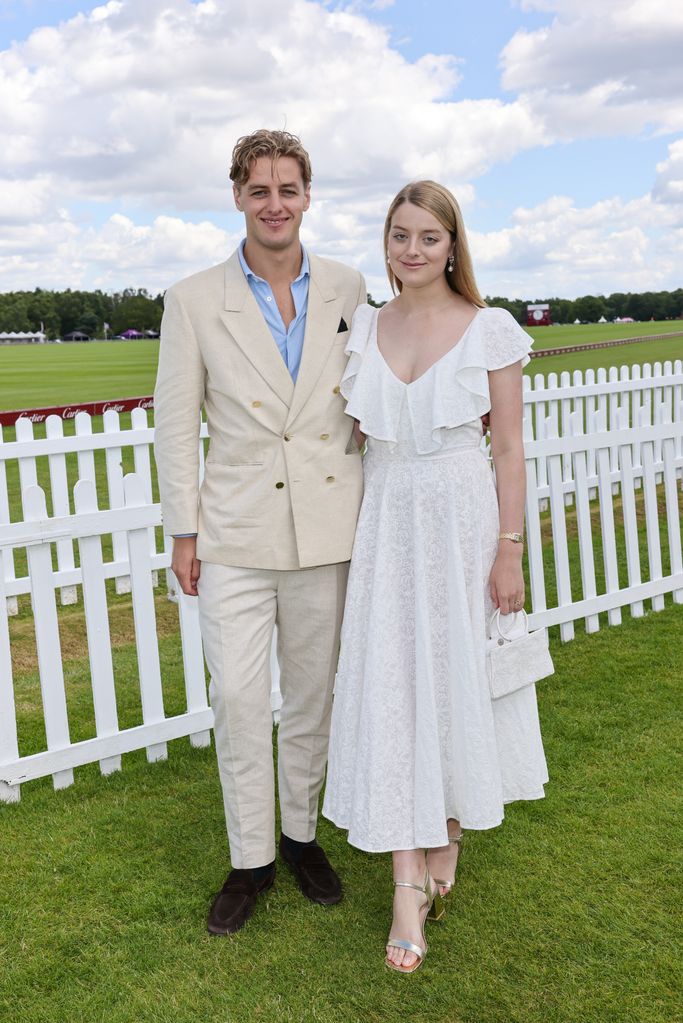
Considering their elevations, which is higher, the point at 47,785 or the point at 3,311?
the point at 3,311

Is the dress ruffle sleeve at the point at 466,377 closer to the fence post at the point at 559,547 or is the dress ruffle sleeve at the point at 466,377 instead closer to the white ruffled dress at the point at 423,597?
the white ruffled dress at the point at 423,597

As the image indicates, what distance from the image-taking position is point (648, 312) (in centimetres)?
9419

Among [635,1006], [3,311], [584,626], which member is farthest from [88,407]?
[3,311]

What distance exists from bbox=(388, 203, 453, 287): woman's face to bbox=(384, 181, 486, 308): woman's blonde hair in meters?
0.02

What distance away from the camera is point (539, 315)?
97.9 m

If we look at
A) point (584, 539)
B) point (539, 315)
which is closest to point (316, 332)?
point (584, 539)

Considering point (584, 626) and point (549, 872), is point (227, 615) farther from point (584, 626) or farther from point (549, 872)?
point (584, 626)

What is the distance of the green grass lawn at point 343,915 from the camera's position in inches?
116

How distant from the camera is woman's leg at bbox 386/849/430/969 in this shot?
3.09 metres

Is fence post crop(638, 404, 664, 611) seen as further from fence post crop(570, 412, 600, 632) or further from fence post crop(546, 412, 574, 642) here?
fence post crop(546, 412, 574, 642)

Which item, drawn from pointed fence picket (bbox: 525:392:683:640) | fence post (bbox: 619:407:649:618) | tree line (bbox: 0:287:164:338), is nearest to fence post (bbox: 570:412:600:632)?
pointed fence picket (bbox: 525:392:683:640)

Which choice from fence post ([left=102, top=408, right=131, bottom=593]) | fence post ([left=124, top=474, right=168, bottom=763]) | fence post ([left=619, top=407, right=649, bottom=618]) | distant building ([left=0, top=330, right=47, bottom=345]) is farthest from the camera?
distant building ([left=0, top=330, right=47, bottom=345])

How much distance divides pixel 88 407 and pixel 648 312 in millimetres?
83590

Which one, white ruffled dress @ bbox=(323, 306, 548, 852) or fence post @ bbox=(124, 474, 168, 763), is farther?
fence post @ bbox=(124, 474, 168, 763)
